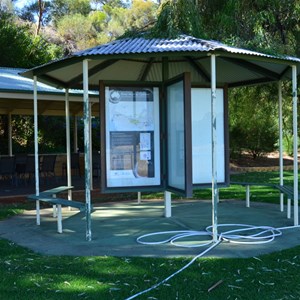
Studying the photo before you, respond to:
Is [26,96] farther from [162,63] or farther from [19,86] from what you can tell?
[162,63]

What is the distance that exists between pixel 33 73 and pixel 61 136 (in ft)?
52.3

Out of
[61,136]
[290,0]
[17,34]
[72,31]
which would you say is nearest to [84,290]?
[290,0]

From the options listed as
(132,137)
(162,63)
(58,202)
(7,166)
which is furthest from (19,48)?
(58,202)

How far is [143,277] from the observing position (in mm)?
5215

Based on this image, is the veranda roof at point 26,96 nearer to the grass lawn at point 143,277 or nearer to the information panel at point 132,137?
the information panel at point 132,137

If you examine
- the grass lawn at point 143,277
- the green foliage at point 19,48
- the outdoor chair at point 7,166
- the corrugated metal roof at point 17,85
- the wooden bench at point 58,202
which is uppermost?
the green foliage at point 19,48

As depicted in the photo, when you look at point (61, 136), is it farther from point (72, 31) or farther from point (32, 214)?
point (72, 31)

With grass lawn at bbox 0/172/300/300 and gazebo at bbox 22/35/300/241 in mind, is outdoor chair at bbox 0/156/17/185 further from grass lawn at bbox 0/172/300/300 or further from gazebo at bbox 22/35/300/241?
grass lawn at bbox 0/172/300/300

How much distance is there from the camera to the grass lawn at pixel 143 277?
15.5ft

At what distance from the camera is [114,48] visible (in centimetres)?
731

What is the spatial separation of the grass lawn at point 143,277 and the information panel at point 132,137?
2.74m

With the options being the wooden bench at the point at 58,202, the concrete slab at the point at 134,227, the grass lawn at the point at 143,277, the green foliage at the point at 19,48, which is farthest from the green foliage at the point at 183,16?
the green foliage at the point at 19,48

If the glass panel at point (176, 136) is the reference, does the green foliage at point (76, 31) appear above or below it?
above

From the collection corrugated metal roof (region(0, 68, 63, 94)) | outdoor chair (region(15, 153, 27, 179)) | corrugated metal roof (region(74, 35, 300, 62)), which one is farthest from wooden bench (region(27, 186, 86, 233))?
outdoor chair (region(15, 153, 27, 179))
